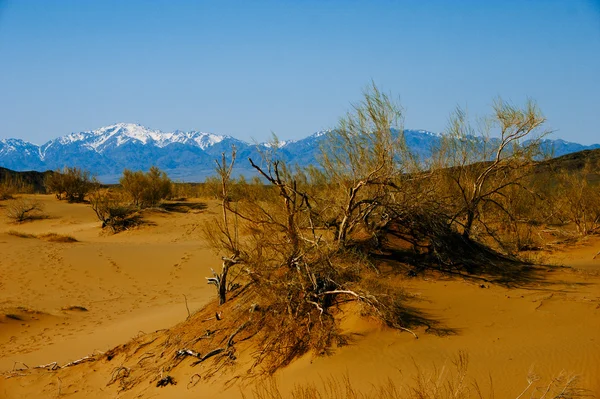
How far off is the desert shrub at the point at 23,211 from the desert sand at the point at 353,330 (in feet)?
45.5

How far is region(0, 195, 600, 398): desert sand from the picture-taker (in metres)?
5.71

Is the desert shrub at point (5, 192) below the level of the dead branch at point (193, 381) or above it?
above

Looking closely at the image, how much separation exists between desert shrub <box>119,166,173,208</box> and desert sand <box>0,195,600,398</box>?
13.6m

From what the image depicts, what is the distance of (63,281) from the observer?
1631 centimetres

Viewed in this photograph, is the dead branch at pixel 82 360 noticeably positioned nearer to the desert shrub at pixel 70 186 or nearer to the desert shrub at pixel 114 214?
the desert shrub at pixel 114 214

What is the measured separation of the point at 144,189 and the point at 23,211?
6.90m

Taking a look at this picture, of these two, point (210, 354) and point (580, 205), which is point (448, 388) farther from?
point (580, 205)

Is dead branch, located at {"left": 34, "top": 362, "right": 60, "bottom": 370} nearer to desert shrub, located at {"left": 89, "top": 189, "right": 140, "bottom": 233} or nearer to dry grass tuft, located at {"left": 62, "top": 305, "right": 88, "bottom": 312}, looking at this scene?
dry grass tuft, located at {"left": 62, "top": 305, "right": 88, "bottom": 312}

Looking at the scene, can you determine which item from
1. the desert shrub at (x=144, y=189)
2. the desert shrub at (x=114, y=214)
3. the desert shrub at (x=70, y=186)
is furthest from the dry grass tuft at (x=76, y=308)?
the desert shrub at (x=70, y=186)

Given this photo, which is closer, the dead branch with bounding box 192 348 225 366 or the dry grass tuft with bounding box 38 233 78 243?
the dead branch with bounding box 192 348 225 366

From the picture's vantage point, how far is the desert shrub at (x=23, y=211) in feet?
97.0

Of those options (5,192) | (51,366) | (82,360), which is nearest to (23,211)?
(5,192)

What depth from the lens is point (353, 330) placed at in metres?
6.59

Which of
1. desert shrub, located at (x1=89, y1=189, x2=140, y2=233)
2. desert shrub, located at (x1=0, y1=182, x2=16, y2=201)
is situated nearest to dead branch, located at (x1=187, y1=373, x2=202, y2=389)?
desert shrub, located at (x1=89, y1=189, x2=140, y2=233)
